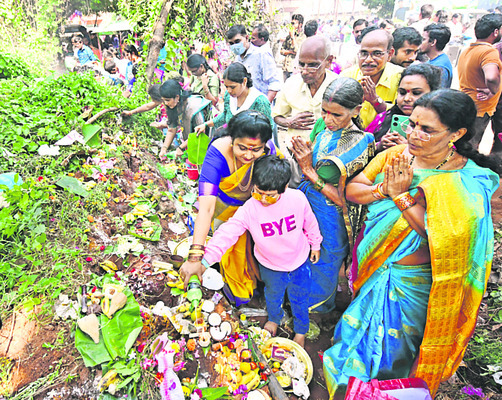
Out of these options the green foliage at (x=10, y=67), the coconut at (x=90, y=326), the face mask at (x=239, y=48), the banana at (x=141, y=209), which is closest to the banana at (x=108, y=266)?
the coconut at (x=90, y=326)

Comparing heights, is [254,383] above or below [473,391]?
above

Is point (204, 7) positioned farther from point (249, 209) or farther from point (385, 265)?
point (385, 265)

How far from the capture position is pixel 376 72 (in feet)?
9.52

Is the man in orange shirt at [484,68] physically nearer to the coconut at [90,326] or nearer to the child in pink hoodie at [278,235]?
the child in pink hoodie at [278,235]

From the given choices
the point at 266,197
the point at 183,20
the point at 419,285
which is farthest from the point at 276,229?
the point at 183,20

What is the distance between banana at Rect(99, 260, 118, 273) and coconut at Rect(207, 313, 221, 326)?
0.92m

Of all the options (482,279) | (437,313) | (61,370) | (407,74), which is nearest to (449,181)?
(482,279)

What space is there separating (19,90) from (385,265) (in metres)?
4.93

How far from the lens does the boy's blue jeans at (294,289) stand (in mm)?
2494

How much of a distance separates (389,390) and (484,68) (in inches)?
150

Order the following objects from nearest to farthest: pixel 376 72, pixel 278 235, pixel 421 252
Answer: pixel 421 252 < pixel 278 235 < pixel 376 72

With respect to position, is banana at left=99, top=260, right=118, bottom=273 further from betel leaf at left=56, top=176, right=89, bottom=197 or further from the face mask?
the face mask

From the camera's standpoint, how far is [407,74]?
2.27 m

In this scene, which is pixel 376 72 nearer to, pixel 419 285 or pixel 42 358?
pixel 419 285
